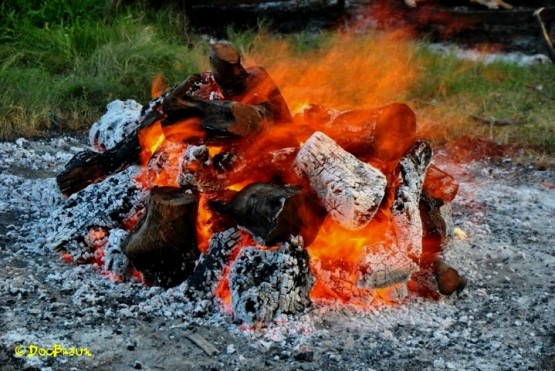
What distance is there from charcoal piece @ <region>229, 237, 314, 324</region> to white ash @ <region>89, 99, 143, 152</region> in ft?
4.94

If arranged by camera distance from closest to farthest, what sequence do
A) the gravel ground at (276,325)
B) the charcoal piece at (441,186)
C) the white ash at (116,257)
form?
the gravel ground at (276,325) < the white ash at (116,257) < the charcoal piece at (441,186)

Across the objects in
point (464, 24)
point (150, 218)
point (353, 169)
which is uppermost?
point (353, 169)

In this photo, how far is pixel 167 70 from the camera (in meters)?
6.21

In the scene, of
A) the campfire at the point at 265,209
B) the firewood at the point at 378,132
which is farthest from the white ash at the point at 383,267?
the firewood at the point at 378,132

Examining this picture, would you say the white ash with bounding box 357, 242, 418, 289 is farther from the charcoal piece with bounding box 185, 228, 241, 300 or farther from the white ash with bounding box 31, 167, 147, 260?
the white ash with bounding box 31, 167, 147, 260

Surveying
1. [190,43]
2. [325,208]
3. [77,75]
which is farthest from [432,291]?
[190,43]

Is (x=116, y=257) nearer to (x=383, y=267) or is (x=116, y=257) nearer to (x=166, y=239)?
(x=166, y=239)

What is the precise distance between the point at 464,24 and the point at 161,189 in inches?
222

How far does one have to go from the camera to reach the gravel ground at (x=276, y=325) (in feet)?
9.14

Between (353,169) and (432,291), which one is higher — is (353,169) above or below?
above

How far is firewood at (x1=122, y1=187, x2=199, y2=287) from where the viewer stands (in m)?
3.22

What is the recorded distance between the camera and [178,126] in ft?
11.2

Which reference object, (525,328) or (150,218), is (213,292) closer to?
(150,218)

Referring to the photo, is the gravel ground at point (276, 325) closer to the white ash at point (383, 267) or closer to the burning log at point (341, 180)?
the white ash at point (383, 267)
